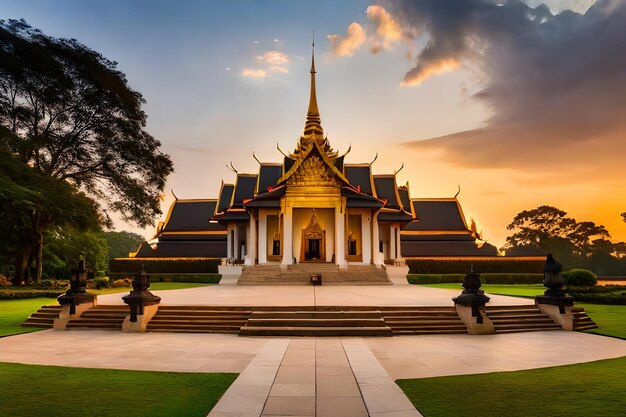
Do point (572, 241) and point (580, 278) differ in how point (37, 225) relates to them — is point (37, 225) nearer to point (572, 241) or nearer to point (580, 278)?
point (580, 278)

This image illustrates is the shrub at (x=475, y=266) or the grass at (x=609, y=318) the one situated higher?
the shrub at (x=475, y=266)

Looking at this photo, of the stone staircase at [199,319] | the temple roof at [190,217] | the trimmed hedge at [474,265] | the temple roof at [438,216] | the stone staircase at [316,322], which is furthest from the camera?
the temple roof at [190,217]

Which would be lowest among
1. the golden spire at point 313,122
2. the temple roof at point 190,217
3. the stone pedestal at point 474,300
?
the stone pedestal at point 474,300

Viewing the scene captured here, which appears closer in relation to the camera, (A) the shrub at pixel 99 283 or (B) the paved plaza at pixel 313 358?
(B) the paved plaza at pixel 313 358

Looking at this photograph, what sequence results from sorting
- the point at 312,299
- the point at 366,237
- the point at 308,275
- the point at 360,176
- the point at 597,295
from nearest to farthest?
1. the point at 312,299
2. the point at 597,295
3. the point at 308,275
4. the point at 366,237
5. the point at 360,176

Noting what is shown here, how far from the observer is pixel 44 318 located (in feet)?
44.8

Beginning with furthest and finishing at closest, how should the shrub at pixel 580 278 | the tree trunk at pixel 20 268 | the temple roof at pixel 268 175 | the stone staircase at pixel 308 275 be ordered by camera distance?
the temple roof at pixel 268 175
the tree trunk at pixel 20 268
the stone staircase at pixel 308 275
the shrub at pixel 580 278

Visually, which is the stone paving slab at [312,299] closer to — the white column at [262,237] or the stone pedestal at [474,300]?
the stone pedestal at [474,300]

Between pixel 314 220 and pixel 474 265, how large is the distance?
14.6 m

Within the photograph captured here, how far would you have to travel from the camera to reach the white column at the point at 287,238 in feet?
93.9

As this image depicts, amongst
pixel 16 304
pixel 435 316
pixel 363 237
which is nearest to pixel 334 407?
pixel 435 316

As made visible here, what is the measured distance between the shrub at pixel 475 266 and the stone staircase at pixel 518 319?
917 inches

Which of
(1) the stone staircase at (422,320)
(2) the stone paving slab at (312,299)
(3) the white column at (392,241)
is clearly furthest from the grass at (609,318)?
(3) the white column at (392,241)

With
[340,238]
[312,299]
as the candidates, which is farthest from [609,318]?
[340,238]
